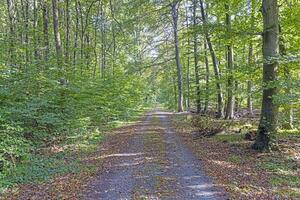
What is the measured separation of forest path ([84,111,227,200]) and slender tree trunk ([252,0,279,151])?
2.80m

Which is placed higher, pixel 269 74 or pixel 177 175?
pixel 269 74

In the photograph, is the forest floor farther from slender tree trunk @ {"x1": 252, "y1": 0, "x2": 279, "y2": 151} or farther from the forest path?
slender tree trunk @ {"x1": 252, "y1": 0, "x2": 279, "y2": 151}

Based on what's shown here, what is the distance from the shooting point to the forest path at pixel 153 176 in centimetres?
757

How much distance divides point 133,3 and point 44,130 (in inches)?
323

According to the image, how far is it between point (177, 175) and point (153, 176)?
26.9 inches

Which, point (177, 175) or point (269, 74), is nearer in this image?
point (177, 175)

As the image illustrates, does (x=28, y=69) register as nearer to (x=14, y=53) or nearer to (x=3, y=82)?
(x=3, y=82)

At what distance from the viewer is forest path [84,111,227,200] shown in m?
7.57

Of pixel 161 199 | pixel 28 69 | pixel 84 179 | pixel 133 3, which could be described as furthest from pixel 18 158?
pixel 133 3

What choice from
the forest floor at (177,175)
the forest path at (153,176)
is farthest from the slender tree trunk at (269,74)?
the forest path at (153,176)

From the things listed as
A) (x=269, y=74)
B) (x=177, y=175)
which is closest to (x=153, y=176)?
(x=177, y=175)

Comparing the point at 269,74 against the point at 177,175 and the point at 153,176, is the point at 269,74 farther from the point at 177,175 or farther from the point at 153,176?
the point at 153,176

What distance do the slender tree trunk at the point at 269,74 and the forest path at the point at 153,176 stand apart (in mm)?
2799

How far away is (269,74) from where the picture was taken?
1160 centimetres
